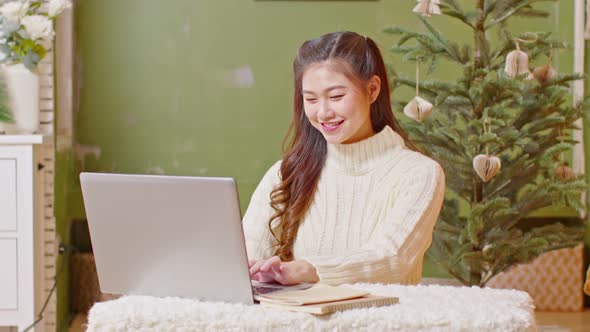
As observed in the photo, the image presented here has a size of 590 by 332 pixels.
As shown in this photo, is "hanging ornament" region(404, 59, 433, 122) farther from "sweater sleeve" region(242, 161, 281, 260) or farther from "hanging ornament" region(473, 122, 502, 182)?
"sweater sleeve" region(242, 161, 281, 260)

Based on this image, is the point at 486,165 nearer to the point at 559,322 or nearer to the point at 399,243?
the point at 559,322

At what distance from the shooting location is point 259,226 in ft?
6.59

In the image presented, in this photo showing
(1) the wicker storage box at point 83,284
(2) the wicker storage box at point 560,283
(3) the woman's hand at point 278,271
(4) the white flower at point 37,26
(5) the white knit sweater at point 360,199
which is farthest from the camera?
(2) the wicker storage box at point 560,283

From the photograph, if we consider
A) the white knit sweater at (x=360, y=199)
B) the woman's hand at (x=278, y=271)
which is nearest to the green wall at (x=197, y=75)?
the white knit sweater at (x=360, y=199)

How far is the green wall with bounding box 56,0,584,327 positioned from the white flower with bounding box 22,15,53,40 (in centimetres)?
92

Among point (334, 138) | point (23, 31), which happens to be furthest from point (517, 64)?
point (23, 31)

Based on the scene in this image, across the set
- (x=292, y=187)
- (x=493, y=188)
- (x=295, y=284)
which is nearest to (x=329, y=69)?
(x=292, y=187)

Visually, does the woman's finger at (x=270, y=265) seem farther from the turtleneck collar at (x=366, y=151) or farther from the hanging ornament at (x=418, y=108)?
the hanging ornament at (x=418, y=108)

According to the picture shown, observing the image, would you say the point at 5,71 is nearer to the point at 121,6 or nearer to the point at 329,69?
the point at 121,6

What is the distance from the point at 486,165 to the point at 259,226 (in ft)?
4.47

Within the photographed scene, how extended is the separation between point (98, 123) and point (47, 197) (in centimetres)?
86

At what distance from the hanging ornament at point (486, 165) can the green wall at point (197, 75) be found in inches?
44.2

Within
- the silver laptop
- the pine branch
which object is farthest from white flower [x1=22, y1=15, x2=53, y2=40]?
the silver laptop

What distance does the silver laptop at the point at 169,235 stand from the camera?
1.19 m
